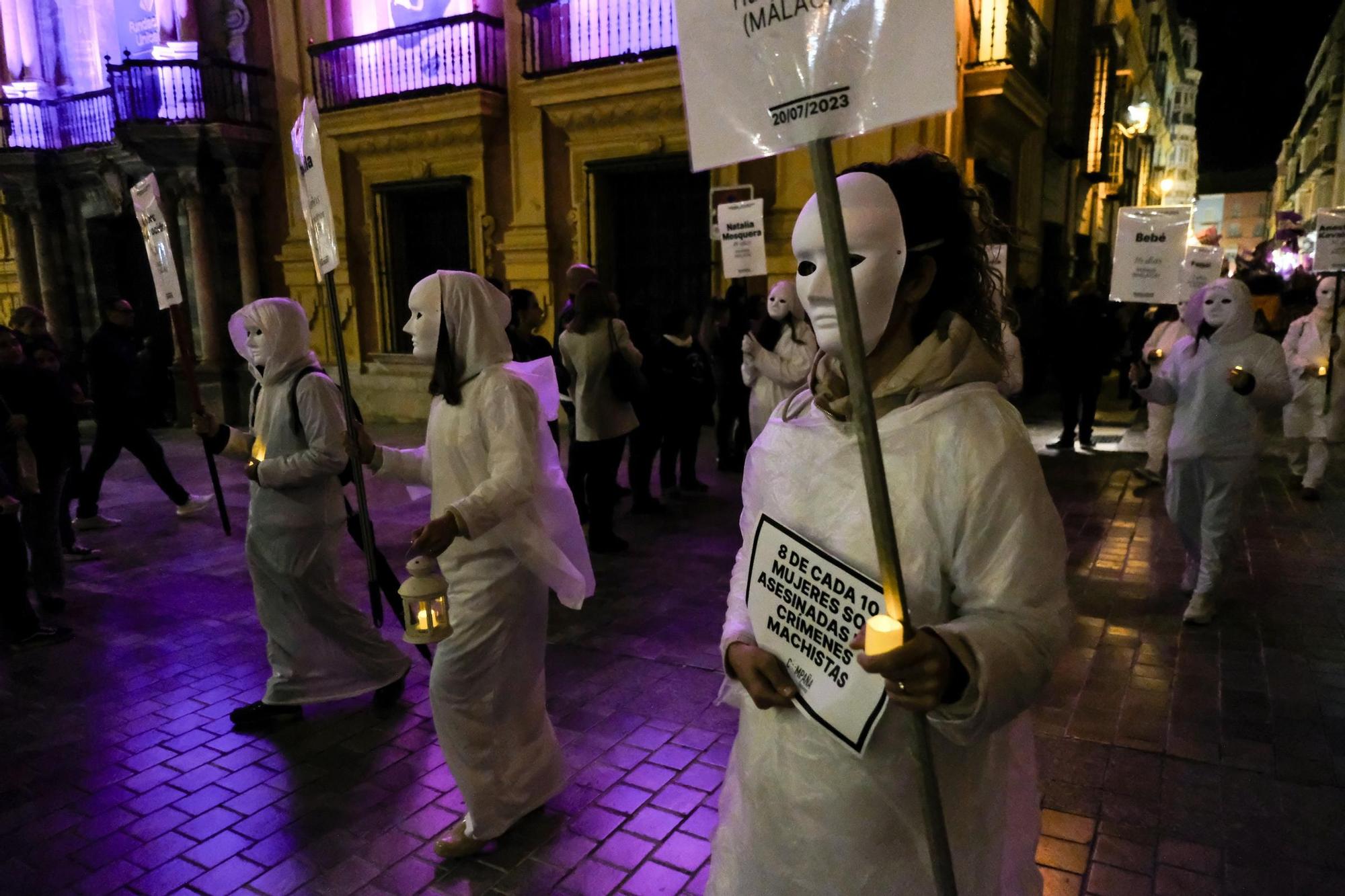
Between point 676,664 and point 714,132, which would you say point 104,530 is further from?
point 714,132

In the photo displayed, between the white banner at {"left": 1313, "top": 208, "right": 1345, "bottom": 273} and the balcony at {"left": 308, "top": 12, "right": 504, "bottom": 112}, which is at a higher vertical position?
the balcony at {"left": 308, "top": 12, "right": 504, "bottom": 112}

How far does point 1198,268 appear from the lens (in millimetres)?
6250

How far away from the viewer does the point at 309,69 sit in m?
13.7

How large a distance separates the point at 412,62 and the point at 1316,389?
1200 cm

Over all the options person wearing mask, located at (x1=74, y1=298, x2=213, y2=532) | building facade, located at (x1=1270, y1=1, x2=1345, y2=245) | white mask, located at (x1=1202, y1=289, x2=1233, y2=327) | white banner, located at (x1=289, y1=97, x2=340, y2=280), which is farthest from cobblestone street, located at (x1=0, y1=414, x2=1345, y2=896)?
building facade, located at (x1=1270, y1=1, x2=1345, y2=245)

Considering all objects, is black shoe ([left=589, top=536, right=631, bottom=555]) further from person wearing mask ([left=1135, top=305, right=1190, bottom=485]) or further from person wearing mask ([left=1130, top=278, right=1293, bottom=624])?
person wearing mask ([left=1135, top=305, right=1190, bottom=485])

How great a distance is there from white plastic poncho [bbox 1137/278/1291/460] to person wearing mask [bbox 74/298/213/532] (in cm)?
790

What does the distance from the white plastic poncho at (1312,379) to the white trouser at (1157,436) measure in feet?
3.11

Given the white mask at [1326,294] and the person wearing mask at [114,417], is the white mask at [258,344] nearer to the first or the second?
the person wearing mask at [114,417]

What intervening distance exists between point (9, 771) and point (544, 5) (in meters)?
11.0

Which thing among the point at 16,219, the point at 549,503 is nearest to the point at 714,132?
the point at 549,503

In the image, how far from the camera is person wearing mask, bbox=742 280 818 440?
6789 millimetres

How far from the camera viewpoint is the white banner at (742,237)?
8.17 metres

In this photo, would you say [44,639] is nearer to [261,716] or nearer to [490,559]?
[261,716]
